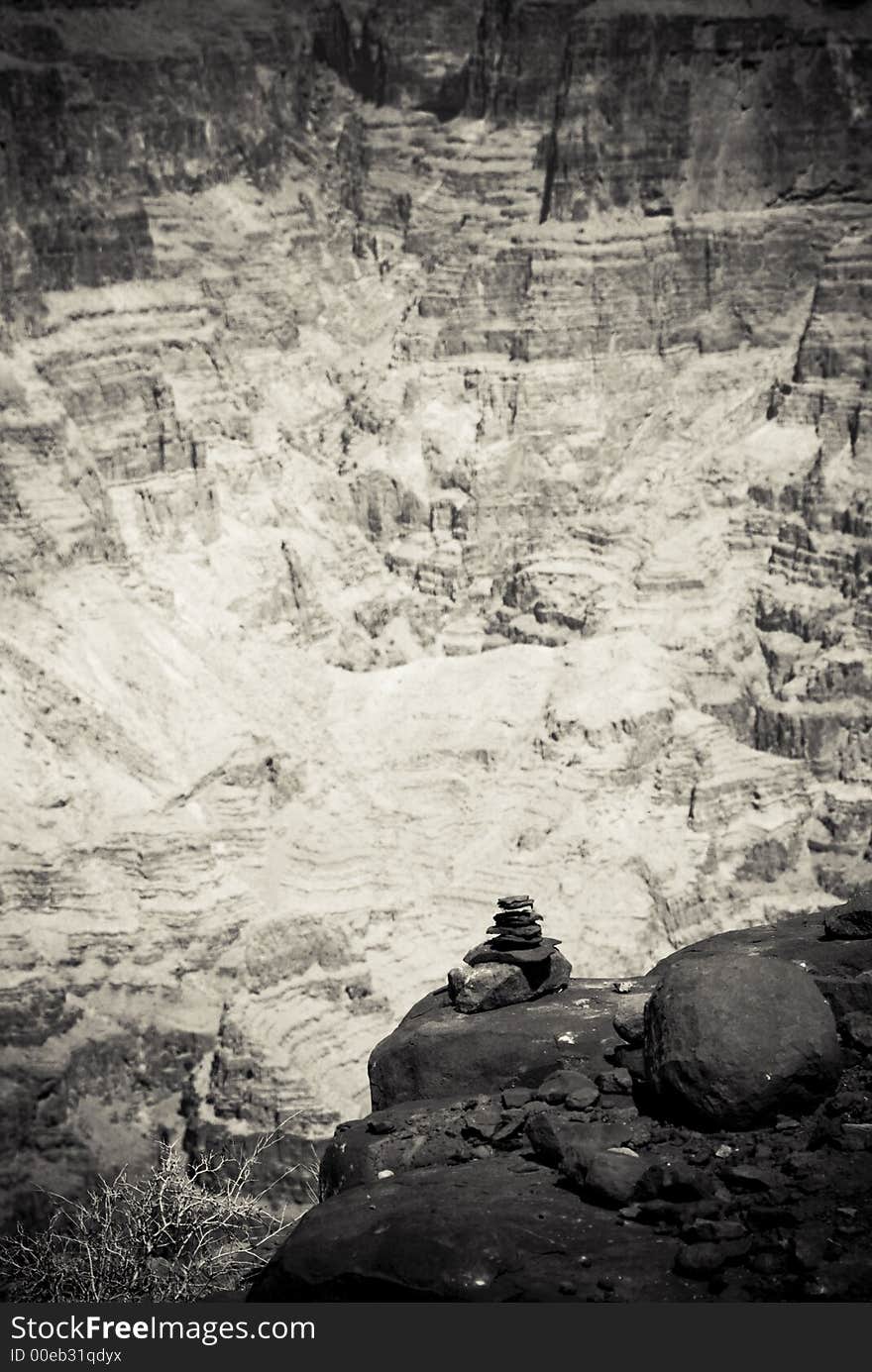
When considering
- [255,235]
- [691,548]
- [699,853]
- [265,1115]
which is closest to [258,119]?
[255,235]

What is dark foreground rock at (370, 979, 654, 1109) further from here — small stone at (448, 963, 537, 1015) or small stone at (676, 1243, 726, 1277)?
small stone at (676, 1243, 726, 1277)

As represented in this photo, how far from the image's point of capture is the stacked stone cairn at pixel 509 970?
3028 cm

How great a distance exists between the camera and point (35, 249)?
9538cm

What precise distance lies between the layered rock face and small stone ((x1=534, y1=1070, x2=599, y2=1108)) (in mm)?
52904

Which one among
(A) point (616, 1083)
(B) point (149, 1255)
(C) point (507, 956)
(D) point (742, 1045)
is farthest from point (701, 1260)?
(B) point (149, 1255)

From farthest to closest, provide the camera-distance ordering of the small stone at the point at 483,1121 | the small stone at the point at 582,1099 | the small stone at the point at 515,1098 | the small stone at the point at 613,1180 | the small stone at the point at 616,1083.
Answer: the small stone at the point at 515,1098 → the small stone at the point at 616,1083 → the small stone at the point at 483,1121 → the small stone at the point at 582,1099 → the small stone at the point at 613,1180

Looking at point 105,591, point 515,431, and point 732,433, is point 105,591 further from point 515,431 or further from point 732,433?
point 732,433

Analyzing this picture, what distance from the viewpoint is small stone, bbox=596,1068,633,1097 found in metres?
26.6

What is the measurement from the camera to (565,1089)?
26.9m

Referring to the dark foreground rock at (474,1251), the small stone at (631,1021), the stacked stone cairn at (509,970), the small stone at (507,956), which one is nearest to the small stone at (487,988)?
the stacked stone cairn at (509,970)

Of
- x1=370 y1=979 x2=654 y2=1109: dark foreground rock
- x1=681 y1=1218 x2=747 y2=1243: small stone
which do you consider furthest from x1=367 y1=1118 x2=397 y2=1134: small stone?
x1=681 y1=1218 x2=747 y2=1243: small stone

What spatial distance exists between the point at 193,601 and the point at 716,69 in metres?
34.7

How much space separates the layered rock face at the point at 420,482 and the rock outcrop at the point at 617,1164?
5201 centimetres

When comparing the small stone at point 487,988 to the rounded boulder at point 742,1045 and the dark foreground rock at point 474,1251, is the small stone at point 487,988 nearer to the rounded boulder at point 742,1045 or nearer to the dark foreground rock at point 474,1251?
the rounded boulder at point 742,1045
